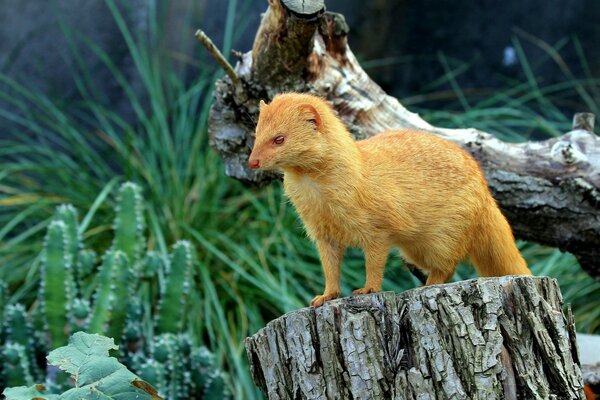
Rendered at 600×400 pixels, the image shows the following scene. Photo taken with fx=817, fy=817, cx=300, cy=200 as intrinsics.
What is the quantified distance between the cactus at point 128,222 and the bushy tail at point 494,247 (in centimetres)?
199

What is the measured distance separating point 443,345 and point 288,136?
0.64 meters

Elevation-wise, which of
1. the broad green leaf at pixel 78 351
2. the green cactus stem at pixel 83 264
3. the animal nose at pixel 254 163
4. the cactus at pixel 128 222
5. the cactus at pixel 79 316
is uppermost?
the cactus at pixel 128 222

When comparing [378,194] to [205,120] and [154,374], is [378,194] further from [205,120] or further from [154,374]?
[205,120]

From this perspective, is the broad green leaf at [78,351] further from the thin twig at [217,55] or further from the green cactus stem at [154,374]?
the green cactus stem at [154,374]

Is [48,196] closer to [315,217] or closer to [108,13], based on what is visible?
[108,13]

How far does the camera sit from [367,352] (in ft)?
6.30

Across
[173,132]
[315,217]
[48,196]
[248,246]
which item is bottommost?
[315,217]

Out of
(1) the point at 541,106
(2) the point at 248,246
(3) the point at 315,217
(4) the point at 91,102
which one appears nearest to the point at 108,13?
(4) the point at 91,102

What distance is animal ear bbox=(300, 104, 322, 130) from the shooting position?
209 cm

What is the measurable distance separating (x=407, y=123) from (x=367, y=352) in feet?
4.48

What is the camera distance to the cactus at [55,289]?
11.9 feet

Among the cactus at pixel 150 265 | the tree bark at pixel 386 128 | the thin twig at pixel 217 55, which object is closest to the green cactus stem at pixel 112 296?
the cactus at pixel 150 265

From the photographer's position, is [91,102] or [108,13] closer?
[91,102]

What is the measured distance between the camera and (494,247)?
7.82 ft
